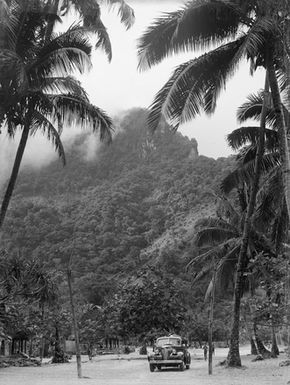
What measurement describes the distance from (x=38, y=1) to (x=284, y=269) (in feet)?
26.4

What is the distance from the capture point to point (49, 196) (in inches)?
4466

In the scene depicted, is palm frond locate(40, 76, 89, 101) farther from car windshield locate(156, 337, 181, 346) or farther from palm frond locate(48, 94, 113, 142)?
car windshield locate(156, 337, 181, 346)

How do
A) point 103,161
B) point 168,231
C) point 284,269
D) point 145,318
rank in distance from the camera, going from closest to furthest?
Answer: 1. point 284,269
2. point 145,318
3. point 168,231
4. point 103,161

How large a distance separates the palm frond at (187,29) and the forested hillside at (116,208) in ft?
142

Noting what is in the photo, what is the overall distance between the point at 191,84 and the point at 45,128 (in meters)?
4.25

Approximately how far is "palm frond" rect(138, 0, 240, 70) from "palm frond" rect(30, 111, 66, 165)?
3072 mm

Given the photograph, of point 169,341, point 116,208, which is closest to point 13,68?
point 169,341

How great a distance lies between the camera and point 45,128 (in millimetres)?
14383

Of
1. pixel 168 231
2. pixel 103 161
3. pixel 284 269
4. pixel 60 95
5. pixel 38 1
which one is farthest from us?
pixel 103 161

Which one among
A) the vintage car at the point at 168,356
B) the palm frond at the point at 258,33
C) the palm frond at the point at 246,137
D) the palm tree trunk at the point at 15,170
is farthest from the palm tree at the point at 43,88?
the vintage car at the point at 168,356

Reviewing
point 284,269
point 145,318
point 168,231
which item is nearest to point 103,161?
point 168,231

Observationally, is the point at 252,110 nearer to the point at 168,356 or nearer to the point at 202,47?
the point at 202,47

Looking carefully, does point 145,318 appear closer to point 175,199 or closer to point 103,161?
point 175,199

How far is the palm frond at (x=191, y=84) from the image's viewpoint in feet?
43.5
